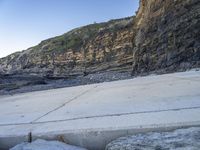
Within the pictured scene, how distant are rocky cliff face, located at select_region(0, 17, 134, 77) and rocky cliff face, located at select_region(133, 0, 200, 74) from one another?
11.1 meters

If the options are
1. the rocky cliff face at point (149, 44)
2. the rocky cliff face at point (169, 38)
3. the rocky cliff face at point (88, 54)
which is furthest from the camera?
the rocky cliff face at point (88, 54)

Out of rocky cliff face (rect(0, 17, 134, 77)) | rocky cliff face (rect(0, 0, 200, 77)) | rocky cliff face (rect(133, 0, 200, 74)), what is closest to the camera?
rocky cliff face (rect(133, 0, 200, 74))

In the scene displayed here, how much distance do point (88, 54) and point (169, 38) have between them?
1021 inches

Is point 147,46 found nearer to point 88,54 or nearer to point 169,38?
point 169,38

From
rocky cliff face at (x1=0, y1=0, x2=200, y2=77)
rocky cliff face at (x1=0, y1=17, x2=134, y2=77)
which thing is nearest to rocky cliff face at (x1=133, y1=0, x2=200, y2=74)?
rocky cliff face at (x1=0, y1=0, x2=200, y2=77)

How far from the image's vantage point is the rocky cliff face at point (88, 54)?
35.8 m

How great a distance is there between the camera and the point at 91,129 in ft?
5.29

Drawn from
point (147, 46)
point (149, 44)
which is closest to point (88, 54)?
point (147, 46)

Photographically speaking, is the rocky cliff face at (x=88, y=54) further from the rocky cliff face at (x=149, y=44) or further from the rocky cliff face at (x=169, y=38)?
the rocky cliff face at (x=169, y=38)


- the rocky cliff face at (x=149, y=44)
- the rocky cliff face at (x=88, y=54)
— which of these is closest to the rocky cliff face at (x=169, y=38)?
the rocky cliff face at (x=149, y=44)

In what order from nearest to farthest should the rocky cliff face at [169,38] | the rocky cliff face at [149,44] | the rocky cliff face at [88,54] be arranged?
the rocky cliff face at [169,38]
the rocky cliff face at [149,44]
the rocky cliff face at [88,54]

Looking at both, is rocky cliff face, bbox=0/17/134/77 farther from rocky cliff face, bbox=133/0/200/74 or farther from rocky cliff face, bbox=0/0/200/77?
rocky cliff face, bbox=133/0/200/74

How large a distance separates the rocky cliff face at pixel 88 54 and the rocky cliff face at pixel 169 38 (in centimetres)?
1110

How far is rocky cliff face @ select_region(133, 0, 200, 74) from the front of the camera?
46.0 ft
